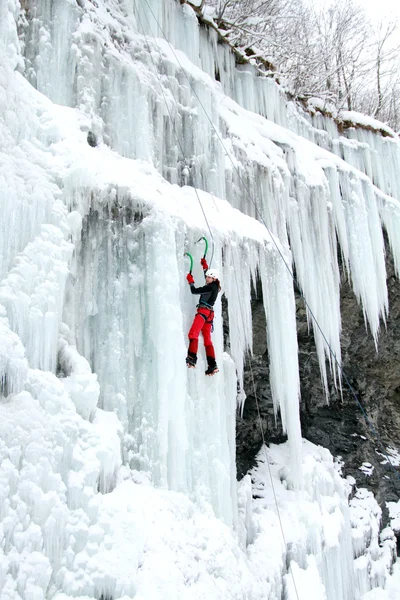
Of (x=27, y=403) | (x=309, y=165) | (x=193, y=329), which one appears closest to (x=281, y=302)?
(x=193, y=329)

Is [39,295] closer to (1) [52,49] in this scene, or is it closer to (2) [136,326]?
(2) [136,326]

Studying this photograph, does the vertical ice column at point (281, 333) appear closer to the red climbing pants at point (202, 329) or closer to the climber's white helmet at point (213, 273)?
the climber's white helmet at point (213, 273)

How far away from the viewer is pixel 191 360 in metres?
4.43

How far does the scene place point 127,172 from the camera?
4.70m

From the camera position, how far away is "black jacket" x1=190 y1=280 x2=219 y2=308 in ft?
15.1

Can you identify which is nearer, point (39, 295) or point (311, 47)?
point (39, 295)

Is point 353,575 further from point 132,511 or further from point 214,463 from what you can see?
point 132,511

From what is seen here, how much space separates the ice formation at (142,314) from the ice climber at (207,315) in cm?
12

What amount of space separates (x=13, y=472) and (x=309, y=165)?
6.27 meters

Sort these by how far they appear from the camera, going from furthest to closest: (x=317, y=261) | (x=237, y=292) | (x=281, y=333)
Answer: (x=317, y=261) < (x=281, y=333) < (x=237, y=292)

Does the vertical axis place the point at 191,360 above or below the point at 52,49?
below

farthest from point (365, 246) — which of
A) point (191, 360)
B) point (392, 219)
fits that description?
point (191, 360)

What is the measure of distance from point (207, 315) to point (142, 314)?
0.60 meters

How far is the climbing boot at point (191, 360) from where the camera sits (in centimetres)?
442
